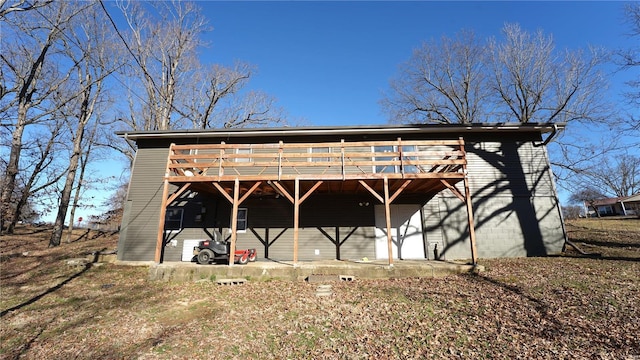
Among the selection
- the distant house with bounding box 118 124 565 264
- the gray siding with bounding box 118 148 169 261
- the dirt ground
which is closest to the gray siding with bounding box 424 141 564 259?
the distant house with bounding box 118 124 565 264

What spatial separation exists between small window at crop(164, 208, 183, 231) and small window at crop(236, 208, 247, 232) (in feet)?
8.48

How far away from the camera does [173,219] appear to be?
464 inches

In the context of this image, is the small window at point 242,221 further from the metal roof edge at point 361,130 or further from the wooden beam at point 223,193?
the metal roof edge at point 361,130

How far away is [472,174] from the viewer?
1160 centimetres

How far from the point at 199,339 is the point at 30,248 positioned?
16646 mm

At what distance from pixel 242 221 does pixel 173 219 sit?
3095 millimetres

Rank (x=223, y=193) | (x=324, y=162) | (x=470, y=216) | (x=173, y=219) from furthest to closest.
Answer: (x=173, y=219) → (x=324, y=162) → (x=223, y=193) → (x=470, y=216)

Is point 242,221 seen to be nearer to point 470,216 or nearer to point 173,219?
point 173,219

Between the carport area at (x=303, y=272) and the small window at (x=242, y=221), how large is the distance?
9.68ft

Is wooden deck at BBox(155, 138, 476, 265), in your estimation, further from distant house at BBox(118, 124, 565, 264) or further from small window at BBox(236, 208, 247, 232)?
small window at BBox(236, 208, 247, 232)

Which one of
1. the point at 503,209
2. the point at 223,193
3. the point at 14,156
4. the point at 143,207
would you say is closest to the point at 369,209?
the point at 503,209

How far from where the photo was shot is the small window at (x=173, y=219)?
38.4 ft

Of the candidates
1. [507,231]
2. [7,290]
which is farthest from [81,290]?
[507,231]

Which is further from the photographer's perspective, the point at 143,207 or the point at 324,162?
the point at 143,207
